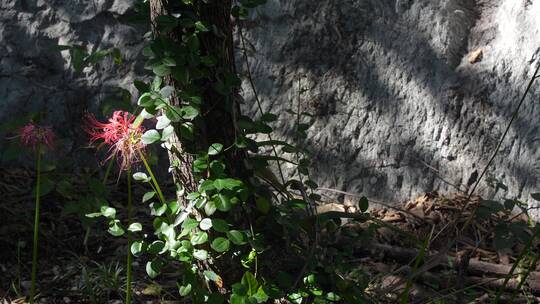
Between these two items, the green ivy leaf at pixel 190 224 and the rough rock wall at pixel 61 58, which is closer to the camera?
the green ivy leaf at pixel 190 224

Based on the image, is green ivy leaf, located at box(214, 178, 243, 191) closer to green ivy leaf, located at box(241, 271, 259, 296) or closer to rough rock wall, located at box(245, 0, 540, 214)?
green ivy leaf, located at box(241, 271, 259, 296)

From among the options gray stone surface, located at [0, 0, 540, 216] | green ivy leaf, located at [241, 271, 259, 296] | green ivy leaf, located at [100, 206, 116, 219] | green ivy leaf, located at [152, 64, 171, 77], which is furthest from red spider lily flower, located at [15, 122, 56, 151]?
gray stone surface, located at [0, 0, 540, 216]

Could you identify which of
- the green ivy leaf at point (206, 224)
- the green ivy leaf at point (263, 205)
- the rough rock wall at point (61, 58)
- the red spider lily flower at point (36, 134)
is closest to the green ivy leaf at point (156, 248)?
the green ivy leaf at point (206, 224)

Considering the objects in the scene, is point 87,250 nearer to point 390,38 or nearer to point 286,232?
point 286,232

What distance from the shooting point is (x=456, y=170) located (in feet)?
11.9

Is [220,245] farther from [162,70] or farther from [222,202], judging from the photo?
[162,70]

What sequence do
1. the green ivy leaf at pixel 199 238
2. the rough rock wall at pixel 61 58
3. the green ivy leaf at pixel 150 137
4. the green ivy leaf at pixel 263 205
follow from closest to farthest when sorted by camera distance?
the green ivy leaf at pixel 150 137 → the green ivy leaf at pixel 199 238 → the green ivy leaf at pixel 263 205 → the rough rock wall at pixel 61 58

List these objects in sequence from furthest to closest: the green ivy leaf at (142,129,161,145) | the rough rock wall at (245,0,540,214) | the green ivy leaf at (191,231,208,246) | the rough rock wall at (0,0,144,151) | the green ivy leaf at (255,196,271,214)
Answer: the rough rock wall at (0,0,144,151) < the rough rock wall at (245,0,540,214) < the green ivy leaf at (255,196,271,214) < the green ivy leaf at (191,231,208,246) < the green ivy leaf at (142,129,161,145)

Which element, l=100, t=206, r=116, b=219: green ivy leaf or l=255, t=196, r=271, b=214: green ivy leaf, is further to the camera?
l=255, t=196, r=271, b=214: green ivy leaf

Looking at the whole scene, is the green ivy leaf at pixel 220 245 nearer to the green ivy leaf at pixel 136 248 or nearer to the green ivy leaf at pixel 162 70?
the green ivy leaf at pixel 136 248

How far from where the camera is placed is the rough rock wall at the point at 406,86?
359cm

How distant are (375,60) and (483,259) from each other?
1150mm

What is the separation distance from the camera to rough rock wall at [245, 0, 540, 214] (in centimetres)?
359

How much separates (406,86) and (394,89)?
2.5 inches
